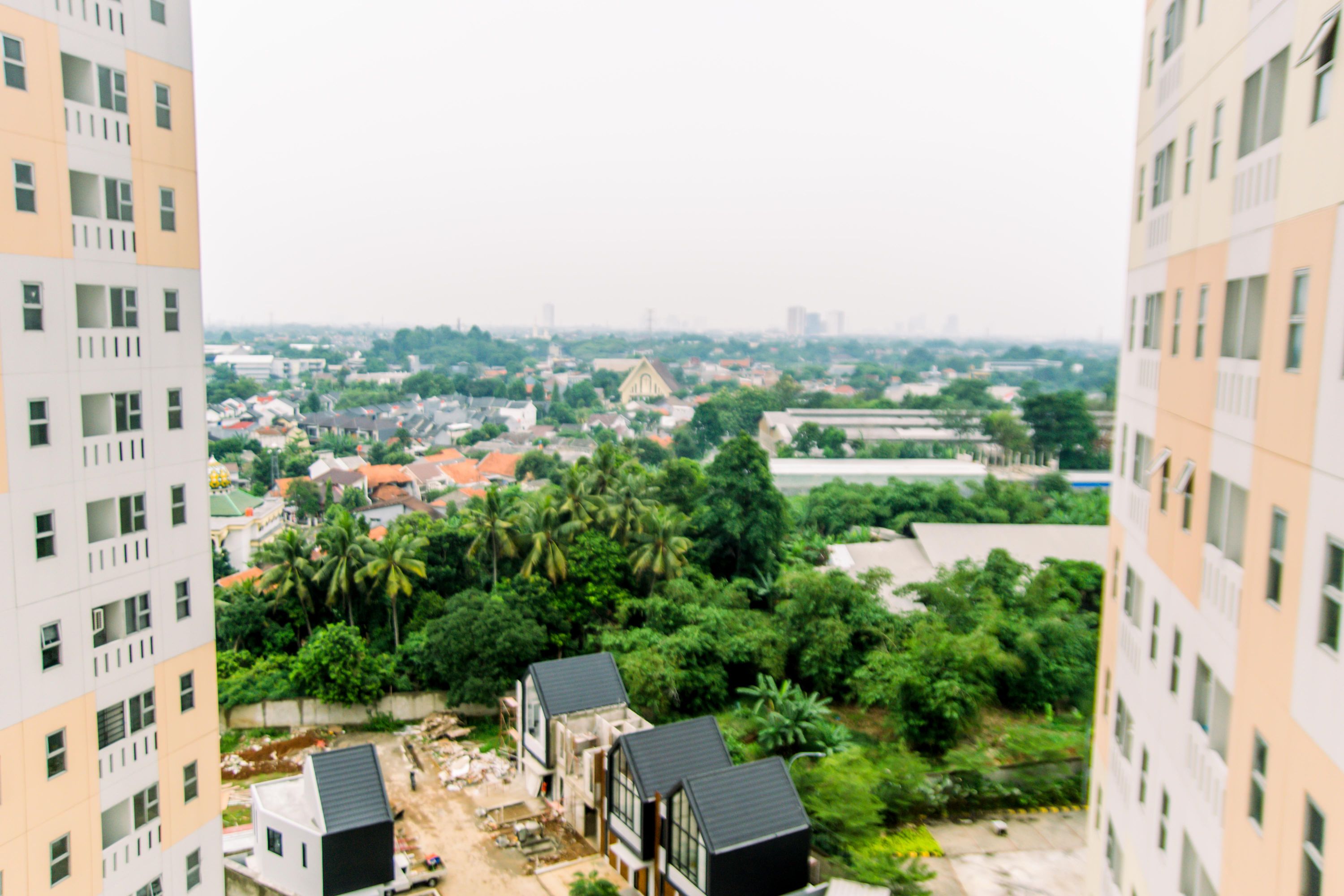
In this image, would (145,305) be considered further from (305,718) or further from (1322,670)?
(305,718)

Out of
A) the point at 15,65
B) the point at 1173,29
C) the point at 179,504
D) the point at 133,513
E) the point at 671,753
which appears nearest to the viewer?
the point at 1173,29

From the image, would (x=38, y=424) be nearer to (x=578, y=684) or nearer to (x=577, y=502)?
(x=578, y=684)

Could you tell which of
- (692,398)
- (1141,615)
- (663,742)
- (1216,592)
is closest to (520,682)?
(663,742)

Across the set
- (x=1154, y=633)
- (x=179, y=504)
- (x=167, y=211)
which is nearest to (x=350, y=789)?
(x=179, y=504)

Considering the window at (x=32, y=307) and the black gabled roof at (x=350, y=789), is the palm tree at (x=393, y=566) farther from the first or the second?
the window at (x=32, y=307)

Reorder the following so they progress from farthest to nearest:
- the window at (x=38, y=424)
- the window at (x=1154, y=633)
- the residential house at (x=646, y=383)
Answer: the residential house at (x=646, y=383)
the window at (x=38, y=424)
the window at (x=1154, y=633)

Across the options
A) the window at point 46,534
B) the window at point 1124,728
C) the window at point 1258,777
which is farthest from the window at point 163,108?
the window at point 1124,728
